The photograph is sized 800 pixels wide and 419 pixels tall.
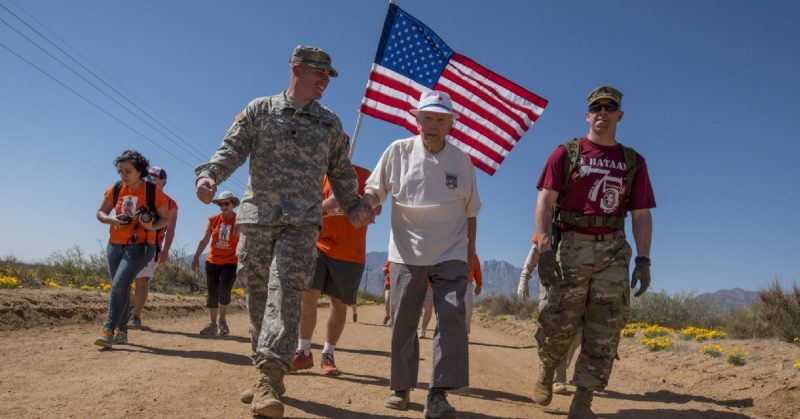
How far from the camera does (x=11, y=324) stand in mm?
8336

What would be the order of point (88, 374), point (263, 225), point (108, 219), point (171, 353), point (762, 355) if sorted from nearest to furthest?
point (263, 225) → point (88, 374) → point (171, 353) → point (108, 219) → point (762, 355)

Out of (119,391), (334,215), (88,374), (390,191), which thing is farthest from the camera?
(334,215)

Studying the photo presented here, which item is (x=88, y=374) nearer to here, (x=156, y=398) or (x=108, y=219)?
(x=156, y=398)

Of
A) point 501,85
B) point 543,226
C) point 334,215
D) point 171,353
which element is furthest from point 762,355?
point 171,353

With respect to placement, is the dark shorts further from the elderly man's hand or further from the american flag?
the american flag

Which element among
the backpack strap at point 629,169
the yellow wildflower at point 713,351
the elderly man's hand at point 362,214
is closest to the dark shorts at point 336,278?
the elderly man's hand at point 362,214

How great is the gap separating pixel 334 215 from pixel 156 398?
2.34 metres

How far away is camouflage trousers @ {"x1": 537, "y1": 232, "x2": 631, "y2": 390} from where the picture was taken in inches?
189

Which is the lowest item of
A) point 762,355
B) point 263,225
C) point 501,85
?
point 762,355

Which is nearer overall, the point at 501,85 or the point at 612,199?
the point at 612,199

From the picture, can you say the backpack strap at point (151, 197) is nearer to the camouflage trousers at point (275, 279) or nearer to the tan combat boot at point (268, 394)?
the camouflage trousers at point (275, 279)

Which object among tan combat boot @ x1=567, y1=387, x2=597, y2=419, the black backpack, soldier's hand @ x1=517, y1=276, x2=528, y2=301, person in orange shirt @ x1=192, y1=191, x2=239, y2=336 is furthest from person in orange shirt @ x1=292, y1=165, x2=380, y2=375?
person in orange shirt @ x1=192, y1=191, x2=239, y2=336

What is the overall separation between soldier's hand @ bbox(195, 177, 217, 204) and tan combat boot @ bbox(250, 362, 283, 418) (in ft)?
3.58

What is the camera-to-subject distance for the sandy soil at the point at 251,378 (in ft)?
14.6
